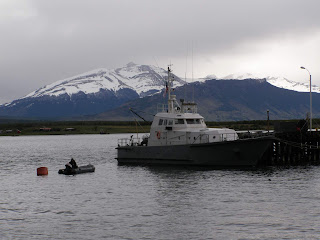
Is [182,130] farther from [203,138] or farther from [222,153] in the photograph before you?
[222,153]

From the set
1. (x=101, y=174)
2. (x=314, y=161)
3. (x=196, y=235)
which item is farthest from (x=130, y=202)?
(x=314, y=161)

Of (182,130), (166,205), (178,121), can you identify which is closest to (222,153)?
(182,130)

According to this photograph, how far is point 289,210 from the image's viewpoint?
30781mm

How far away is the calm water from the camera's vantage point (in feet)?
87.6

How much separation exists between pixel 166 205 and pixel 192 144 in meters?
16.9

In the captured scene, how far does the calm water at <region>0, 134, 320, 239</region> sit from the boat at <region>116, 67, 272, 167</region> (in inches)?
57.6

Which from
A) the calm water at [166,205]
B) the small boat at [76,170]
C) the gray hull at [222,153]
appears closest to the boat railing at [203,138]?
the gray hull at [222,153]

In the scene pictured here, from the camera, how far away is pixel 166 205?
1324 inches

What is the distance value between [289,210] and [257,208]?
6.46 feet

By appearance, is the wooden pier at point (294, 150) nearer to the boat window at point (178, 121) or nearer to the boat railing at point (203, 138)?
the boat railing at point (203, 138)

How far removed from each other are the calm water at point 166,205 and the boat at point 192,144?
1462 millimetres

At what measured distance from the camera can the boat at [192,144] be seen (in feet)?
162

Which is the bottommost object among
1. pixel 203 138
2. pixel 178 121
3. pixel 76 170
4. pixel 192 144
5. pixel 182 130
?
pixel 76 170

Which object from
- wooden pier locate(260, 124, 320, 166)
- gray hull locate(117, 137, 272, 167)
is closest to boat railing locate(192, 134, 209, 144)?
gray hull locate(117, 137, 272, 167)
